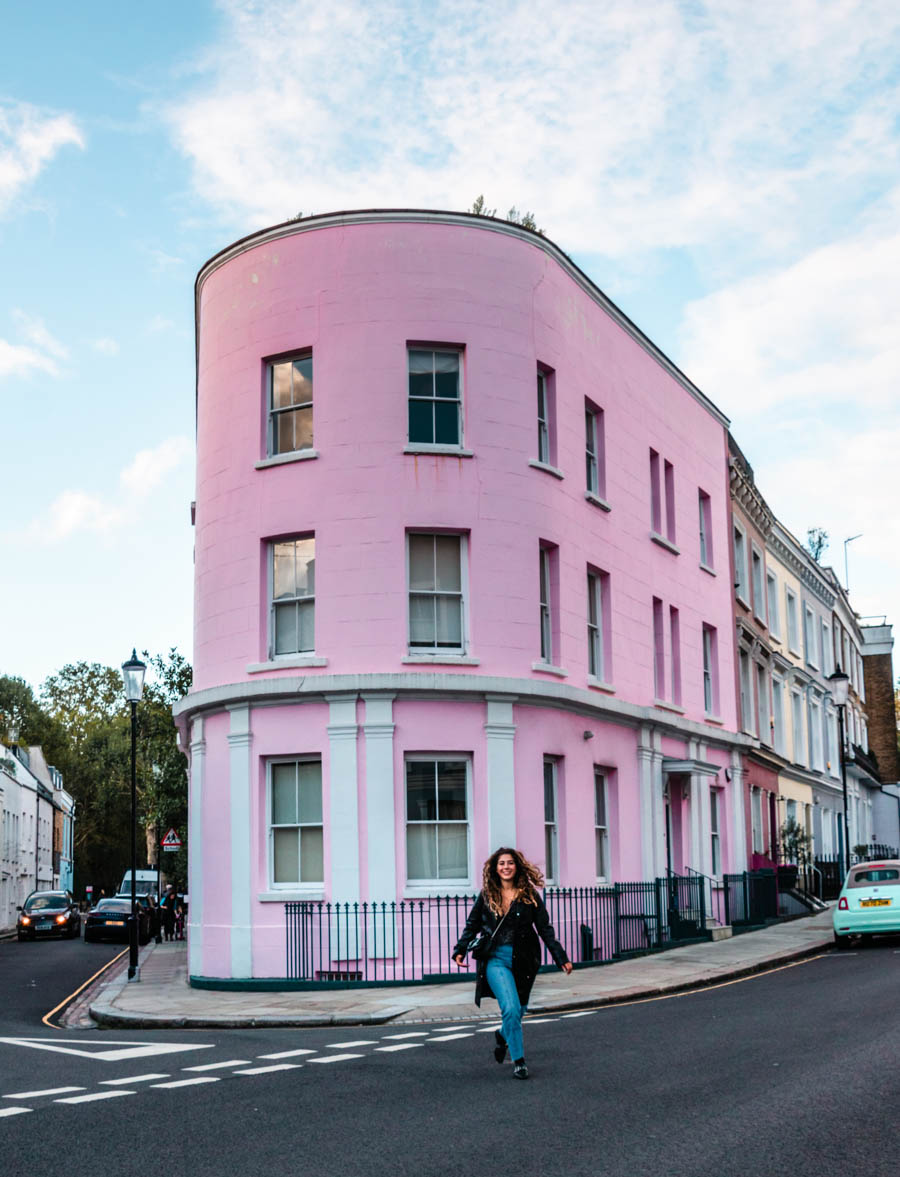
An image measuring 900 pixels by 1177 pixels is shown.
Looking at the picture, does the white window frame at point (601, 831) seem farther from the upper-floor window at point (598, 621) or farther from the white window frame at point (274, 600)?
the white window frame at point (274, 600)

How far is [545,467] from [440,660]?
3780 millimetres

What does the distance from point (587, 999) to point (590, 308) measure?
12959mm

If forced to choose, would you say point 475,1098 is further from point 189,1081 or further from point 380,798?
point 380,798

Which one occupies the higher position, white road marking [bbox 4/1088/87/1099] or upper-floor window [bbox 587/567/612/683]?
upper-floor window [bbox 587/567/612/683]

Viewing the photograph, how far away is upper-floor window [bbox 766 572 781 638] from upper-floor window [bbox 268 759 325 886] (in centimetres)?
2078

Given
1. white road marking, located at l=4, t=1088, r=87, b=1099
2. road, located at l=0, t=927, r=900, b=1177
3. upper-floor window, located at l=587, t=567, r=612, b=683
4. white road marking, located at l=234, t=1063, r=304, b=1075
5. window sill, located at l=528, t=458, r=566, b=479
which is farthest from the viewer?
upper-floor window, located at l=587, t=567, r=612, b=683

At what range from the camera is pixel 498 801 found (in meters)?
20.7

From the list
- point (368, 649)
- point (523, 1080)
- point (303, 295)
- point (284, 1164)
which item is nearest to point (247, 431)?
point (303, 295)

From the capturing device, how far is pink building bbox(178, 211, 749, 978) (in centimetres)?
2055

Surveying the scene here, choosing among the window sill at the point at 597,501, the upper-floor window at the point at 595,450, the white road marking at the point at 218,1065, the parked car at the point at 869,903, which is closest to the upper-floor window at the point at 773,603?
the parked car at the point at 869,903

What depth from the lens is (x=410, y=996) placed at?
17.8 m

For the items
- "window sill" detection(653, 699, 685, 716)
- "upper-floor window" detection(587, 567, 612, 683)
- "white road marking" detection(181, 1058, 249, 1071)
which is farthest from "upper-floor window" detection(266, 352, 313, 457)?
"white road marking" detection(181, 1058, 249, 1071)

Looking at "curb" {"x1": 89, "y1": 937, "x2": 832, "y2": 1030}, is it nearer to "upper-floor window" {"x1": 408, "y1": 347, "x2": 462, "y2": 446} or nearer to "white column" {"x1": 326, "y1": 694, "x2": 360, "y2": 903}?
"white column" {"x1": 326, "y1": 694, "x2": 360, "y2": 903}

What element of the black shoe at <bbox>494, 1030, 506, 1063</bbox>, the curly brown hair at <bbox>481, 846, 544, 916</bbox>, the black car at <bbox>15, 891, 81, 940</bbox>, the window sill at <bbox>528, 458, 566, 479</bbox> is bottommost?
the black car at <bbox>15, 891, 81, 940</bbox>
